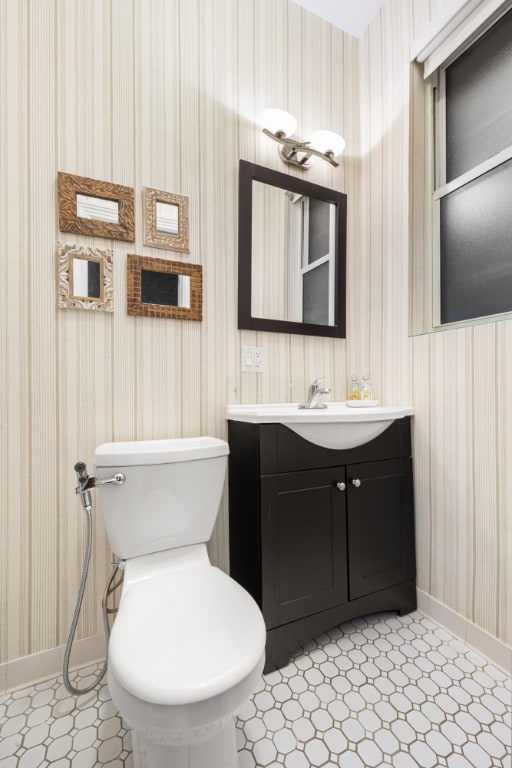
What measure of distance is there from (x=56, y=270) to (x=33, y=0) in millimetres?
892

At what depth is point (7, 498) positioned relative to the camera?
1.12m

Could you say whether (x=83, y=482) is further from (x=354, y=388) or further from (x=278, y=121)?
(x=278, y=121)

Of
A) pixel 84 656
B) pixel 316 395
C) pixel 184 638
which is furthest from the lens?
pixel 316 395

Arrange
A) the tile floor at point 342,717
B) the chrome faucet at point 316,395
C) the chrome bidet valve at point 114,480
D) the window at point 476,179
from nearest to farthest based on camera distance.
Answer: the tile floor at point 342,717 → the chrome bidet valve at point 114,480 → the window at point 476,179 → the chrome faucet at point 316,395

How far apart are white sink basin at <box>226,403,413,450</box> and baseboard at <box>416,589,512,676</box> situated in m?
0.72

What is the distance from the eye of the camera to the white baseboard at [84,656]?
112 centimetres

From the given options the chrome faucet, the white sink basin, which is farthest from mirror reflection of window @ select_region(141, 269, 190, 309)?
the chrome faucet

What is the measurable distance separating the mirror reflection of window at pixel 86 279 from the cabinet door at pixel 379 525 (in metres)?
→ 1.11

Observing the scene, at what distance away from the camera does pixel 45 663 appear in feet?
3.79

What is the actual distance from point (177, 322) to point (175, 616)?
3.16 ft

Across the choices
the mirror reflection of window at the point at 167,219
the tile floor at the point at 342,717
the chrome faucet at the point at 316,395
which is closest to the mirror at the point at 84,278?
the mirror reflection of window at the point at 167,219

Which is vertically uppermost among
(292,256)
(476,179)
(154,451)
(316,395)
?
(476,179)

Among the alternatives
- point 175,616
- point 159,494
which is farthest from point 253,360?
point 175,616

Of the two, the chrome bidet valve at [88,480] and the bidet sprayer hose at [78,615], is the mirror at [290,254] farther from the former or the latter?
the bidet sprayer hose at [78,615]
